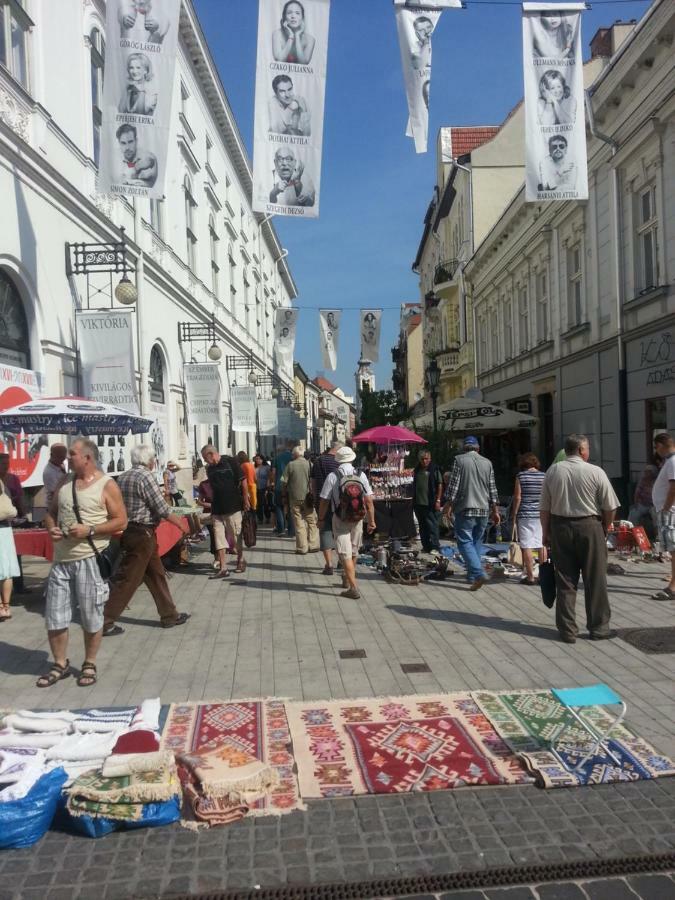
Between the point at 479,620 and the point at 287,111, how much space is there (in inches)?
286

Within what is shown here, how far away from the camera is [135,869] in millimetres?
3066

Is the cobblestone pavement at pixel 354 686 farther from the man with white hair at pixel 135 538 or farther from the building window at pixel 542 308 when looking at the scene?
the building window at pixel 542 308

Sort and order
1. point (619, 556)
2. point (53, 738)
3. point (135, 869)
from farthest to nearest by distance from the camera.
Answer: point (619, 556) → point (53, 738) → point (135, 869)

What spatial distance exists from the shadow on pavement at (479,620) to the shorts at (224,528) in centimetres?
283

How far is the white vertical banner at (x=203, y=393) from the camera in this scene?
60.8 ft

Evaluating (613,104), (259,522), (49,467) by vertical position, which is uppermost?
(613,104)

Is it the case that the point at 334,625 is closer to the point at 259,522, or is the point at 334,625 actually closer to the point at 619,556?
the point at 619,556

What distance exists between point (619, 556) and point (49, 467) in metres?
8.05

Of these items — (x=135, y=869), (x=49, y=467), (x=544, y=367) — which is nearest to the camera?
(x=135, y=869)

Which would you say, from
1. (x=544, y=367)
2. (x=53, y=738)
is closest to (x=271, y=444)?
(x=544, y=367)

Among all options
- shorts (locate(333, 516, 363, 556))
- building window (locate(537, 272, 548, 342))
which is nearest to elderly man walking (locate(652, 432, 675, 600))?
shorts (locate(333, 516, 363, 556))

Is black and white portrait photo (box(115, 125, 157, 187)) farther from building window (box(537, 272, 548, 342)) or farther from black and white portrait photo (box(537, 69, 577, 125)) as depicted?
building window (box(537, 272, 548, 342))

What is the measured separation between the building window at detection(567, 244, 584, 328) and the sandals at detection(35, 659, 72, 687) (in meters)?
15.9

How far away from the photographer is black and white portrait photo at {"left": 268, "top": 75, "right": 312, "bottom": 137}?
9820 mm
